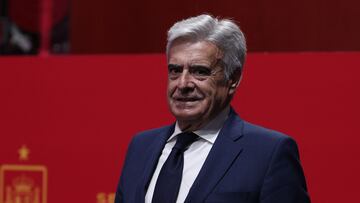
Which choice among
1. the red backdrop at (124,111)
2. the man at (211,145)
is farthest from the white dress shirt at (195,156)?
the red backdrop at (124,111)

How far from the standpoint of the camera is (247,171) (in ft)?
4.41

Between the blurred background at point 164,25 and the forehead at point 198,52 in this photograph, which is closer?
the forehead at point 198,52

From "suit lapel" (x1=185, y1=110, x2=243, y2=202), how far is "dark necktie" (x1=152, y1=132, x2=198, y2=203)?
0.04 meters

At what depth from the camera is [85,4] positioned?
2545 millimetres

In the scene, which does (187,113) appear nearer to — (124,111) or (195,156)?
(195,156)

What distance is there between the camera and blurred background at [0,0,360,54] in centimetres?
212

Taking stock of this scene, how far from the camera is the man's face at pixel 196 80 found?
4.59 feet

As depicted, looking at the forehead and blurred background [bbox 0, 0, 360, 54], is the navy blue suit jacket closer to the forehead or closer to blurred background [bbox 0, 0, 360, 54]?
the forehead

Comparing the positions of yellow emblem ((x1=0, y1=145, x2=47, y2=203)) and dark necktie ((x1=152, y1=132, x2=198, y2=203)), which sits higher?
dark necktie ((x1=152, y1=132, x2=198, y2=203))

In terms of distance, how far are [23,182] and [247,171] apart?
1157 mm

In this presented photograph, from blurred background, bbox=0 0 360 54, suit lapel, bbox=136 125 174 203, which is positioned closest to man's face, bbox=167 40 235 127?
suit lapel, bbox=136 125 174 203

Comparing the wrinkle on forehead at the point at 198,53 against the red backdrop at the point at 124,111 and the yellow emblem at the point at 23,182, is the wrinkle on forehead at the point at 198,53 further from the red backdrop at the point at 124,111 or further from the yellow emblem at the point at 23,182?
the yellow emblem at the point at 23,182

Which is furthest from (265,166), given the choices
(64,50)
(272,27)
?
(64,50)

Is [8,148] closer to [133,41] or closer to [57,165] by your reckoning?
[57,165]
